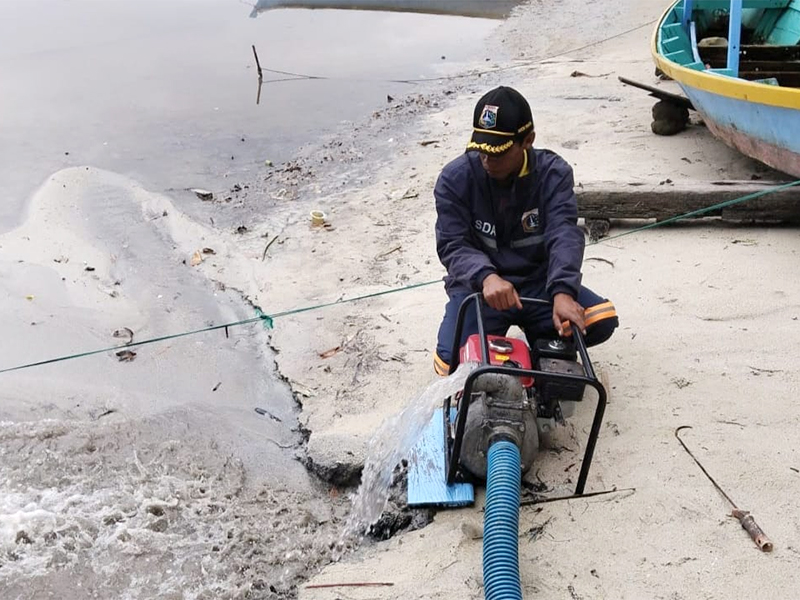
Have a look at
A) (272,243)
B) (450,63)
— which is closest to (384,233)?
(272,243)

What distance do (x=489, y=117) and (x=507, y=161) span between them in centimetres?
20

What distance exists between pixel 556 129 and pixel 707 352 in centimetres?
466

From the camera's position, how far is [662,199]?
191 inches

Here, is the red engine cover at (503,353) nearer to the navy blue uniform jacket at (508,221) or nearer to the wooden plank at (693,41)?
the navy blue uniform jacket at (508,221)

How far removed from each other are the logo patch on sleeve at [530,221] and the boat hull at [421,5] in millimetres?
14477

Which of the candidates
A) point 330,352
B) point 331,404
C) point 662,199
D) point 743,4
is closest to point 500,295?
point 331,404

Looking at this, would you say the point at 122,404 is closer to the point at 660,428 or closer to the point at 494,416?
the point at 494,416

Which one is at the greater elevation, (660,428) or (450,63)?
(450,63)

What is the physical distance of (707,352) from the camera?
3506mm

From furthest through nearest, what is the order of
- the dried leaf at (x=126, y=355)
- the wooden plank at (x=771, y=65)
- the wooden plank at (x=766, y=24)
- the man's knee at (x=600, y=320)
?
the wooden plank at (x=766, y=24) < the wooden plank at (x=771, y=65) < the dried leaf at (x=126, y=355) < the man's knee at (x=600, y=320)

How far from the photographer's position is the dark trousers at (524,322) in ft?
9.82

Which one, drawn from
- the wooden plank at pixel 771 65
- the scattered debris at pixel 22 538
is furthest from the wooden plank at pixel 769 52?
the scattered debris at pixel 22 538

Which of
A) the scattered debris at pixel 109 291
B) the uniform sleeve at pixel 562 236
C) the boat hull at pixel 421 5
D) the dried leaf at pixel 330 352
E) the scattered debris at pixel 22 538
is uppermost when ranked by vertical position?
the boat hull at pixel 421 5

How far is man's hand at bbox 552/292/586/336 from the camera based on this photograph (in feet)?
8.71
